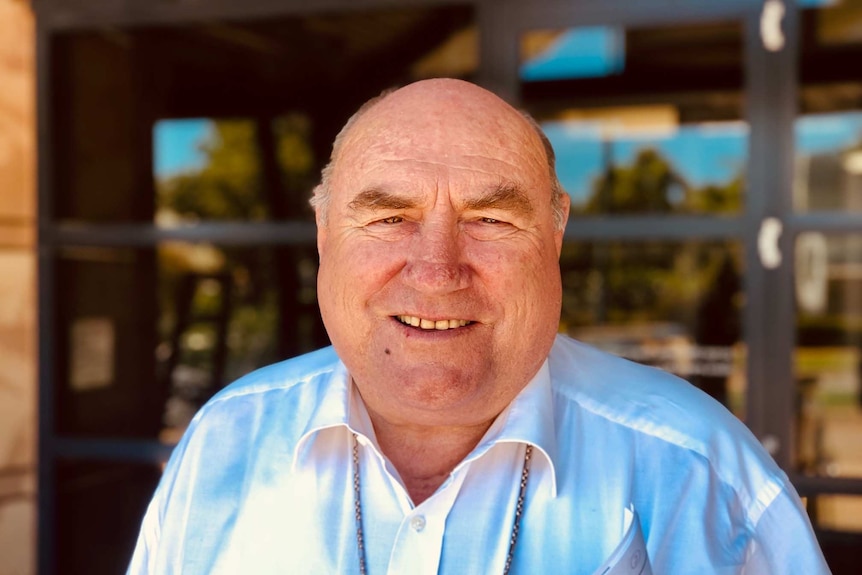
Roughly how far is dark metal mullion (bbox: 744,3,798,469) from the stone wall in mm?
2950

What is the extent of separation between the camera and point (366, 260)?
116cm

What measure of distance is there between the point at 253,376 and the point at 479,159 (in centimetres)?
53

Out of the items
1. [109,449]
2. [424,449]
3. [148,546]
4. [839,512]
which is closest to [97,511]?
[109,449]

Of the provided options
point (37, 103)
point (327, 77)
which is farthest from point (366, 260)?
point (327, 77)

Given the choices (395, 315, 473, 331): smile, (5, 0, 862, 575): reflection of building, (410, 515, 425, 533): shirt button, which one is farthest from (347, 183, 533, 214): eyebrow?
(5, 0, 862, 575): reflection of building

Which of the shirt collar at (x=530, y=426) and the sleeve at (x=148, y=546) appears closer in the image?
the shirt collar at (x=530, y=426)

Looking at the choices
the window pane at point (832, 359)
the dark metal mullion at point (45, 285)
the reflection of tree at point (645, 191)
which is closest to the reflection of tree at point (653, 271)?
the reflection of tree at point (645, 191)

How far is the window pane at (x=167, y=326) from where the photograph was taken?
4.04 meters

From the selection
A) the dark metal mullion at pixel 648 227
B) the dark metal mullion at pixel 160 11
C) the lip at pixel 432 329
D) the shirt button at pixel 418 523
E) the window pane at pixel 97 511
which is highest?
the dark metal mullion at pixel 160 11

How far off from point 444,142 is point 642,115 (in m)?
5.16

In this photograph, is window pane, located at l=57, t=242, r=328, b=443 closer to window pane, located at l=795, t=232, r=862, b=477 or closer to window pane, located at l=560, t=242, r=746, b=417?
window pane, located at l=560, t=242, r=746, b=417

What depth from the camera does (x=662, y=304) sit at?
6.70 m

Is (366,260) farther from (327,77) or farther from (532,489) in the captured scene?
(327,77)

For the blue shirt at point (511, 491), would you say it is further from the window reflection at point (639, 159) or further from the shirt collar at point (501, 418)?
the window reflection at point (639, 159)
